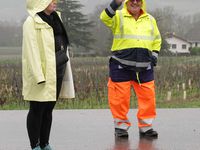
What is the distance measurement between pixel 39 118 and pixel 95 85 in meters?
11.2

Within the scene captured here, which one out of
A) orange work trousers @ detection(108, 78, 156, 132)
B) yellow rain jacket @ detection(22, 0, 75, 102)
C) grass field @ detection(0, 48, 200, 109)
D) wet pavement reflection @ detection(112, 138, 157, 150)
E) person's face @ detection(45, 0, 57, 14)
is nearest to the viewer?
yellow rain jacket @ detection(22, 0, 75, 102)

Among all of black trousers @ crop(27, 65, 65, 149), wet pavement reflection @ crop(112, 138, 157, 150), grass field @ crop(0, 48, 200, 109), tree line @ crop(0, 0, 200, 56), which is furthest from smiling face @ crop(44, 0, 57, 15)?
tree line @ crop(0, 0, 200, 56)

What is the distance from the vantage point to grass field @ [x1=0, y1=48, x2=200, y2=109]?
11.6 meters

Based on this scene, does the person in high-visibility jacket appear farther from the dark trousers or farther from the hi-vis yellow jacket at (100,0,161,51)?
the dark trousers

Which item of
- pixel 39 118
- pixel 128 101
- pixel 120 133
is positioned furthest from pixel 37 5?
pixel 120 133

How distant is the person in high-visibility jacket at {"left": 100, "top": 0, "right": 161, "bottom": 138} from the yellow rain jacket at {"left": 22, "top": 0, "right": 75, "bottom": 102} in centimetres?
88

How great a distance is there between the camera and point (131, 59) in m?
4.30

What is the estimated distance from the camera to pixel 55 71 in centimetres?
351

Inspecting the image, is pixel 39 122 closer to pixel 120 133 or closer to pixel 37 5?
pixel 37 5

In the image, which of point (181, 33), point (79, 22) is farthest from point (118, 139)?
point (181, 33)

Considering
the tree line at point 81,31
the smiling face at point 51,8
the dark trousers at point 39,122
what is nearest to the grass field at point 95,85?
the tree line at point 81,31

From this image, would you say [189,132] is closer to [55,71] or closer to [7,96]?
[55,71]

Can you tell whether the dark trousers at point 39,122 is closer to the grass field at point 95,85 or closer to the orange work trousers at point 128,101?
the orange work trousers at point 128,101

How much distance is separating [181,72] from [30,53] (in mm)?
16234
